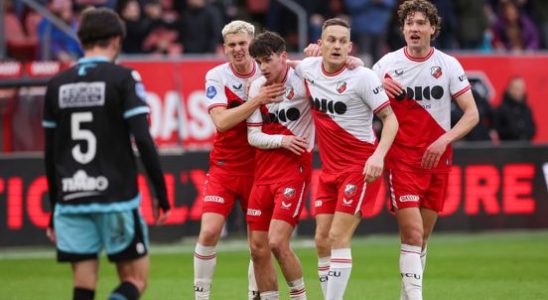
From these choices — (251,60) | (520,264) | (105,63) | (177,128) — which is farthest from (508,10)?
(105,63)

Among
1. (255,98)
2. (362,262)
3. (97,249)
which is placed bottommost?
(362,262)

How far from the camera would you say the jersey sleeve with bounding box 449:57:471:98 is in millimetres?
10891

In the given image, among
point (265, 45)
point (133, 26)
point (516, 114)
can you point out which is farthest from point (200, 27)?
point (265, 45)

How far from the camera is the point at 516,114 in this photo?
68.3ft

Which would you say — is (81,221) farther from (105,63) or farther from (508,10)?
(508,10)

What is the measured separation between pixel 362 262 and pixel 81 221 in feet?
26.4

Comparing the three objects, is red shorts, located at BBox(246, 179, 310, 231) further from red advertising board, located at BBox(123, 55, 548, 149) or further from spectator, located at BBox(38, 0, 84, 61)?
spectator, located at BBox(38, 0, 84, 61)

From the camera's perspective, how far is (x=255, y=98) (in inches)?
410

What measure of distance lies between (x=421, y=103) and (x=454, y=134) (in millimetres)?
437

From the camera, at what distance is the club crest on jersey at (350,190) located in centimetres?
1030

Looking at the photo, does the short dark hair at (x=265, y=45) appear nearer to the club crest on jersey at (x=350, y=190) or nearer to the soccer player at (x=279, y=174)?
the soccer player at (x=279, y=174)

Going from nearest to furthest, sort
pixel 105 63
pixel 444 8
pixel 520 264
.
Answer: pixel 105 63 < pixel 520 264 < pixel 444 8

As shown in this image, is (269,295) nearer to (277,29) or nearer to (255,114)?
(255,114)

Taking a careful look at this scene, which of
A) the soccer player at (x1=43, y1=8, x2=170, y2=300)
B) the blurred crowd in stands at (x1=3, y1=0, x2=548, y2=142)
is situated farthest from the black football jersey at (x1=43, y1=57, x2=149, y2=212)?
the blurred crowd in stands at (x1=3, y1=0, x2=548, y2=142)
